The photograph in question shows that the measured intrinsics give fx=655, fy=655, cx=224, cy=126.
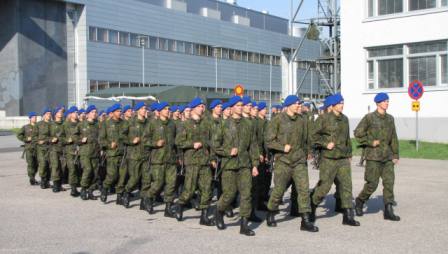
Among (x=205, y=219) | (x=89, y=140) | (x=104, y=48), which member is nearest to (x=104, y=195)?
(x=89, y=140)

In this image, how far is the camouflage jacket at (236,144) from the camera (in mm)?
9836

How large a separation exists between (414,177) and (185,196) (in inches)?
336

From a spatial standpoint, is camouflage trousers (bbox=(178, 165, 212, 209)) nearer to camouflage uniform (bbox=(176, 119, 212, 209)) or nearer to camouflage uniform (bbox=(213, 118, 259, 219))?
camouflage uniform (bbox=(176, 119, 212, 209))

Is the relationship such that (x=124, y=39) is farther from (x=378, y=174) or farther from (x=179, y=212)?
(x=378, y=174)

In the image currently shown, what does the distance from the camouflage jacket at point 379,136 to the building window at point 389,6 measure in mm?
18801

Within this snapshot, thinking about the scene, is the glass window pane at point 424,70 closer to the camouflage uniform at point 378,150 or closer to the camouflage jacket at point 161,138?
the camouflage uniform at point 378,150

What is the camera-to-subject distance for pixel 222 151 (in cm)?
993

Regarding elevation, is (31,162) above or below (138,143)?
below

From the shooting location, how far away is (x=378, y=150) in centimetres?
1070

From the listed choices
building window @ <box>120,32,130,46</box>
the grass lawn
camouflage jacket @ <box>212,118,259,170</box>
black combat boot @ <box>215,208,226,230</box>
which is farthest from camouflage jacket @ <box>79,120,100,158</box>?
building window @ <box>120,32,130,46</box>

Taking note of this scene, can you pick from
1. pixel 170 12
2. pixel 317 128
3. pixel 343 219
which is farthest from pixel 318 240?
pixel 170 12

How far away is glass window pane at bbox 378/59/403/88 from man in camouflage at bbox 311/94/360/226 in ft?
61.5

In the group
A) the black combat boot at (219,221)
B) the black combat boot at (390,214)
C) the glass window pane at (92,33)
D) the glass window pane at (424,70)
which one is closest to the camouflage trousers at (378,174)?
the black combat boot at (390,214)

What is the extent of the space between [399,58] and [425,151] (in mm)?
5519
